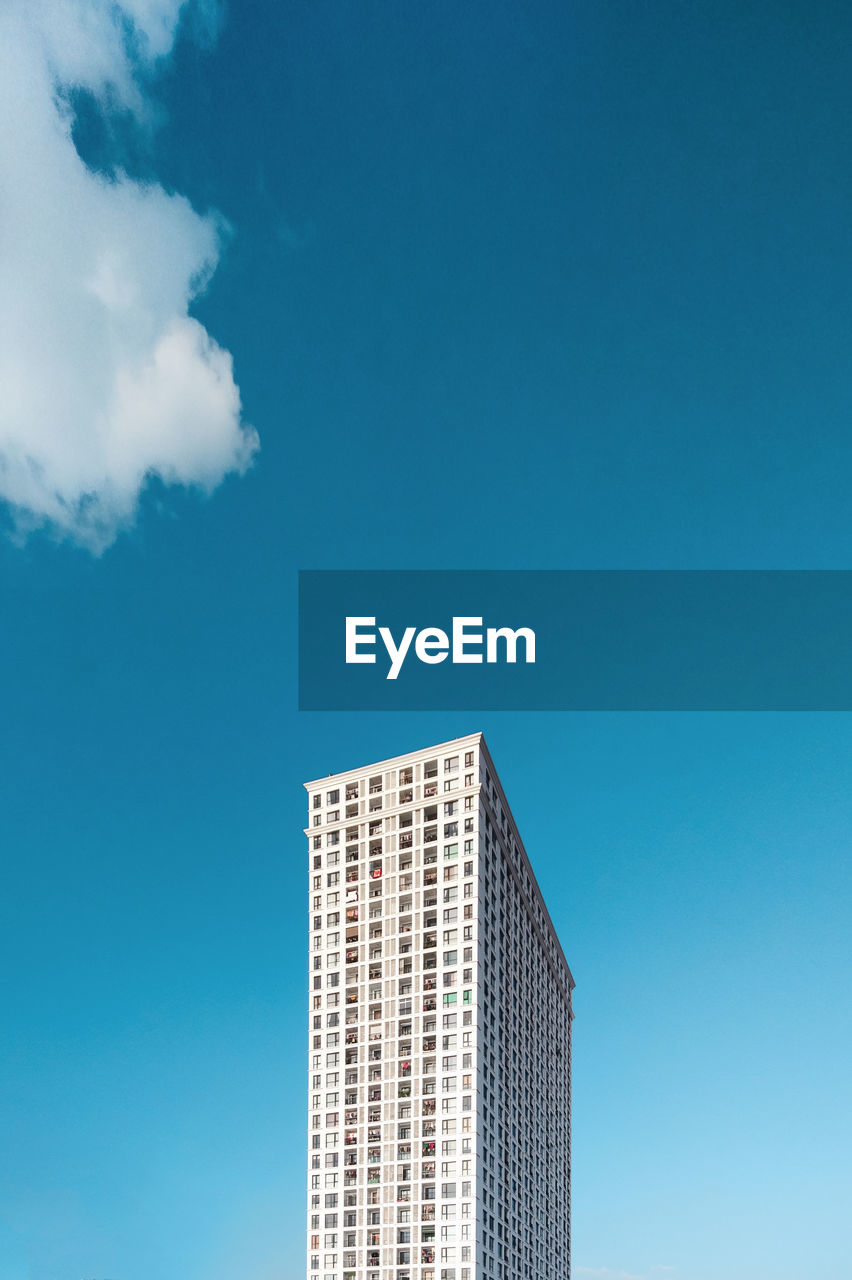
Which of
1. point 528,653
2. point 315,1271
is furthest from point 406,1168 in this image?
point 528,653

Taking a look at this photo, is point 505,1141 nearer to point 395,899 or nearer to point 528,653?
point 395,899

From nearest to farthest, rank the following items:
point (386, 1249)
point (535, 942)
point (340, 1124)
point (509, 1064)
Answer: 1. point (386, 1249)
2. point (340, 1124)
3. point (509, 1064)
4. point (535, 942)

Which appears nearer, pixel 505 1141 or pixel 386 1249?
pixel 386 1249

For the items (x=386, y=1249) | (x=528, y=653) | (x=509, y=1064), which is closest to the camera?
(x=528, y=653)

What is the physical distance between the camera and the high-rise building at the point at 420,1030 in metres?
120

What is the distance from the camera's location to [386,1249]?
119 m

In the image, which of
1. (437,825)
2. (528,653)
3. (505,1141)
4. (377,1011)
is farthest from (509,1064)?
(528,653)

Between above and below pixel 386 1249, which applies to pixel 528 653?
above

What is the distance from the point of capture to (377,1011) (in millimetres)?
130500

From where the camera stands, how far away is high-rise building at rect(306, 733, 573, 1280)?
120 meters

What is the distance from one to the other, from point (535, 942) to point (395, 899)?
3848 centimetres

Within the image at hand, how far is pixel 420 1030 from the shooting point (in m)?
126

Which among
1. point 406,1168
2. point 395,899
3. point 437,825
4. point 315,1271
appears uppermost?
point 437,825

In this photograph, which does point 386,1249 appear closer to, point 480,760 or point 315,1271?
point 315,1271
